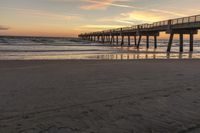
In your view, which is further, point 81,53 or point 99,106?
point 81,53

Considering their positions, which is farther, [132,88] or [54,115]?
[132,88]

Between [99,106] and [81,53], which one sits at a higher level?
[99,106]

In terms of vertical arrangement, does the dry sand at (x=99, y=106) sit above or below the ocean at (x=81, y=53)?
above

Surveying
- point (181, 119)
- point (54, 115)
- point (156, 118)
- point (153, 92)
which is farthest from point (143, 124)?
point (153, 92)

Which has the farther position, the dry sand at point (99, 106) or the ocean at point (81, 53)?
the ocean at point (81, 53)

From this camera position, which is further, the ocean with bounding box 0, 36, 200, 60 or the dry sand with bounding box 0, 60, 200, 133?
the ocean with bounding box 0, 36, 200, 60

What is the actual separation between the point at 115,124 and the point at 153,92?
2497mm

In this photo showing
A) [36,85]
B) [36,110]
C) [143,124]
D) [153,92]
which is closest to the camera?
[143,124]

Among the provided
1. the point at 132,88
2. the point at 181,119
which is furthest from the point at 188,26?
the point at 181,119

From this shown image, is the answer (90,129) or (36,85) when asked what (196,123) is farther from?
(36,85)

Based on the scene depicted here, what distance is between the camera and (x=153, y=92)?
6.52m

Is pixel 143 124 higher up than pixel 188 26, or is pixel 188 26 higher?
pixel 188 26

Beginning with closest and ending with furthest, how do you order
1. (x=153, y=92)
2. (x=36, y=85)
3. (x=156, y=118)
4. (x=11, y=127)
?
(x=11, y=127) → (x=156, y=118) → (x=153, y=92) → (x=36, y=85)

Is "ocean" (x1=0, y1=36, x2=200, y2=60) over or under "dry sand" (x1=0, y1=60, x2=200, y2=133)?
under
